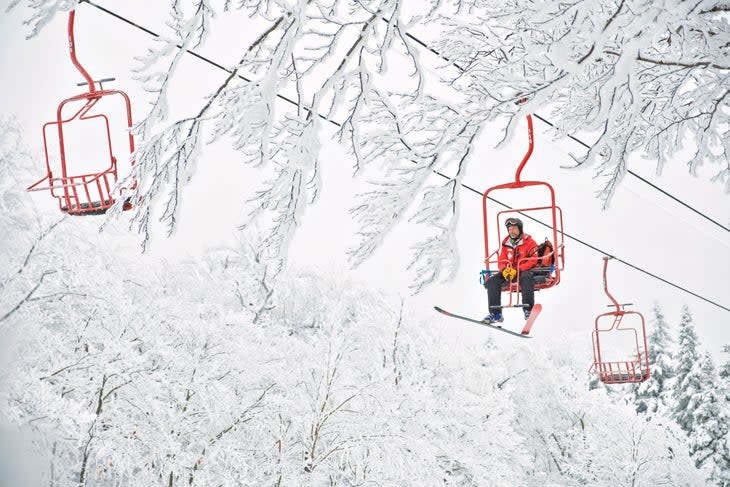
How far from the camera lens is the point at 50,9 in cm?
Answer: 250

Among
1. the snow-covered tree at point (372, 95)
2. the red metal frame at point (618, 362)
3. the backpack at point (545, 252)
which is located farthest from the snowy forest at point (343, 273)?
the red metal frame at point (618, 362)

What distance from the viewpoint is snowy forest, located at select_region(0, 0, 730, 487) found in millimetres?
2664

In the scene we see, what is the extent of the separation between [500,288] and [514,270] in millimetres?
283

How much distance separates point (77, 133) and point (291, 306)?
33071mm

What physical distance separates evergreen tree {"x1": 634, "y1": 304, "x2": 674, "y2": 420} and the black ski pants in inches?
998

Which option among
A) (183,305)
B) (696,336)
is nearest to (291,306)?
(183,305)

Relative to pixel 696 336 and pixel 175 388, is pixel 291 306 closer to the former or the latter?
pixel 175 388

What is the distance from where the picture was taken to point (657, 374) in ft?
105

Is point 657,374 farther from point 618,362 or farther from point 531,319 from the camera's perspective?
point 531,319

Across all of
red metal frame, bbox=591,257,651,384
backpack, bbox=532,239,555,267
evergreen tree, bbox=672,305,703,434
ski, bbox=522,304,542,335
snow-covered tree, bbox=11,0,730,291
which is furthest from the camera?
evergreen tree, bbox=672,305,703,434

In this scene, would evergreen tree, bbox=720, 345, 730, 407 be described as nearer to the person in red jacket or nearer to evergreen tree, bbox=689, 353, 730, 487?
evergreen tree, bbox=689, 353, 730, 487

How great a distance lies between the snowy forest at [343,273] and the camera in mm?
2664

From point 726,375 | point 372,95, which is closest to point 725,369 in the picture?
point 726,375

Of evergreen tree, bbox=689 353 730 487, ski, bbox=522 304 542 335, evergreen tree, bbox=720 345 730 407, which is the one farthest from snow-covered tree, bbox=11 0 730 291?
evergreen tree, bbox=720 345 730 407
